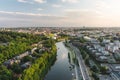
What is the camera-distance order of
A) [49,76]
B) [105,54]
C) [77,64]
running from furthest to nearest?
[105,54] < [77,64] < [49,76]

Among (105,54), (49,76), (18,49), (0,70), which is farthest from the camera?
(18,49)

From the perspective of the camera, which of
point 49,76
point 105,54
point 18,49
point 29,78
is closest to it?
point 29,78

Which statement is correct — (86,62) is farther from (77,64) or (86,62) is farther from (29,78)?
(29,78)

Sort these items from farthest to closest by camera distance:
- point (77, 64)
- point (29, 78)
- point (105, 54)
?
point (105, 54), point (77, 64), point (29, 78)

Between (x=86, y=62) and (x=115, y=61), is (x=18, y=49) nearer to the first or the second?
(x=86, y=62)

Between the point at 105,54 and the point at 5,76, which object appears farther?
the point at 105,54

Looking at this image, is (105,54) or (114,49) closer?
(105,54)

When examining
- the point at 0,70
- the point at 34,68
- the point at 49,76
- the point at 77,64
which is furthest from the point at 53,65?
the point at 0,70

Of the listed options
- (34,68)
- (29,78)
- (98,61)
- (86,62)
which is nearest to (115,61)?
(98,61)
